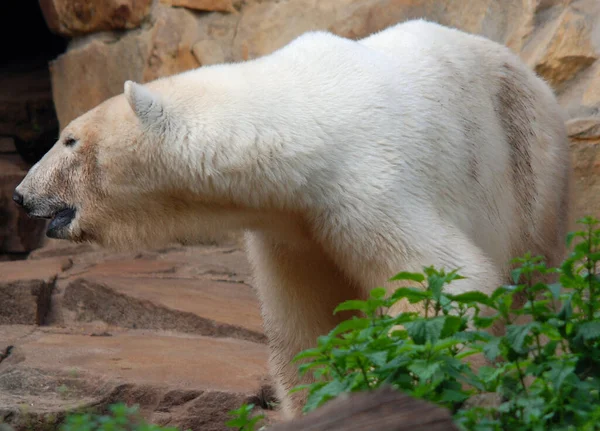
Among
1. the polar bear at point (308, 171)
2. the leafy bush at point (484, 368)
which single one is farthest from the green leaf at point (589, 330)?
the polar bear at point (308, 171)

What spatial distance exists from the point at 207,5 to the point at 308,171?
3.32 metres

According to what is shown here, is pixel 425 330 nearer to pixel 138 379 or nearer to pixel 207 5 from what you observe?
pixel 138 379

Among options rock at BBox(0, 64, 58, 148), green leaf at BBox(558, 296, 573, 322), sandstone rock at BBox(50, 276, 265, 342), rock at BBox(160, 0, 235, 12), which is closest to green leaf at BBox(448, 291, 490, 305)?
green leaf at BBox(558, 296, 573, 322)

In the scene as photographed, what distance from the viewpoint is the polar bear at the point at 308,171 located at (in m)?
3.07

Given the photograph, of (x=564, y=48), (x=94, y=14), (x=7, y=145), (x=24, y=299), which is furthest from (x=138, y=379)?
(x=7, y=145)

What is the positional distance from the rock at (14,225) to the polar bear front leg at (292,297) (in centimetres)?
384

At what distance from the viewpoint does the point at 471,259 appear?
3.13 meters

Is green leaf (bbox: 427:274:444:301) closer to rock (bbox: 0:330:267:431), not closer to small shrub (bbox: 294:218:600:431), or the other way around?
small shrub (bbox: 294:218:600:431)

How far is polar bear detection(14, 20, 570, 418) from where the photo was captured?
3.07 metres

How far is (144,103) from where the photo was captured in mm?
3115

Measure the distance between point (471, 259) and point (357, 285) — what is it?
1.39 ft

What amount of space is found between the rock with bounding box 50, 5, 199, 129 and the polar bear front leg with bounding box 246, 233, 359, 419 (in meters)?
2.85

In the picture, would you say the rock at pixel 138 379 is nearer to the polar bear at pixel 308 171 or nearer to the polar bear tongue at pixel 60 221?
the polar bear at pixel 308 171

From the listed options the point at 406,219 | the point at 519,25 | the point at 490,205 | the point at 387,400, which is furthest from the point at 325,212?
the point at 519,25
